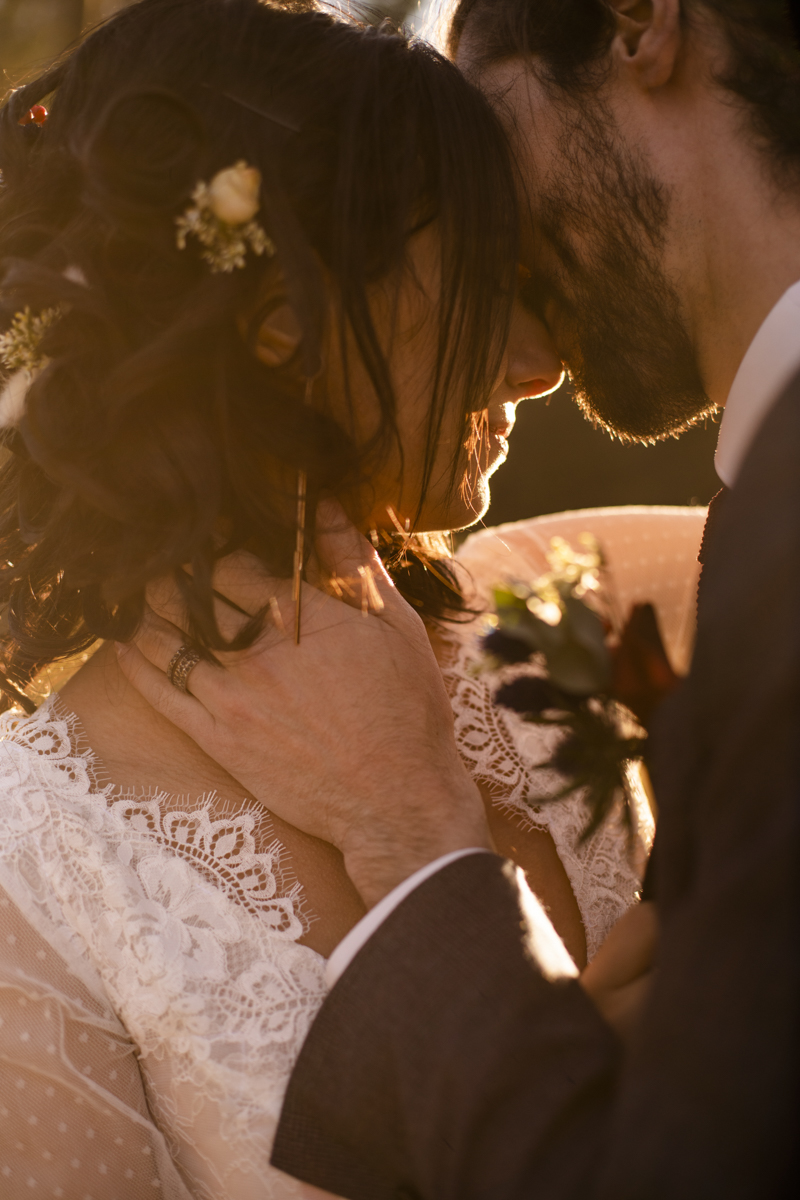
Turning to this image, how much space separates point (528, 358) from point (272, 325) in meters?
0.59

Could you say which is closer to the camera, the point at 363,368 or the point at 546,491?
the point at 363,368

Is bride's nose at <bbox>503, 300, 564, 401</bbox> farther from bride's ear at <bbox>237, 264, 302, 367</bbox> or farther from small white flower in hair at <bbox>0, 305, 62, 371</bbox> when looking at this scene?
small white flower in hair at <bbox>0, 305, 62, 371</bbox>

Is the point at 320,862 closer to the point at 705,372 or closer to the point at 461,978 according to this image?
the point at 461,978

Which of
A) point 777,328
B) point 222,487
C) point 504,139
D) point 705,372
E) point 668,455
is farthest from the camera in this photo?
point 668,455

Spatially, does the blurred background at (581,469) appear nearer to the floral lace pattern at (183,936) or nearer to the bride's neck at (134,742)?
the bride's neck at (134,742)

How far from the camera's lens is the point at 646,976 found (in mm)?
1000

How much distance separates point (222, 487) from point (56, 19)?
14.6 feet

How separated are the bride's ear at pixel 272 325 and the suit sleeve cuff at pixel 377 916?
2.82 feet

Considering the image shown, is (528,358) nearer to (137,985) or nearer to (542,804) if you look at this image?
(542,804)

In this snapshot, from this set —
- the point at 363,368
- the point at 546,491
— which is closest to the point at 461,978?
the point at 363,368

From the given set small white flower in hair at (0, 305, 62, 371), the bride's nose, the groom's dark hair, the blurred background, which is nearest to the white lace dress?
small white flower in hair at (0, 305, 62, 371)

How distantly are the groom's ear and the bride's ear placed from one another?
78 centimetres

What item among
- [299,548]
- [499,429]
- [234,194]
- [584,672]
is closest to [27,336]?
[234,194]

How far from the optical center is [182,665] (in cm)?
136
